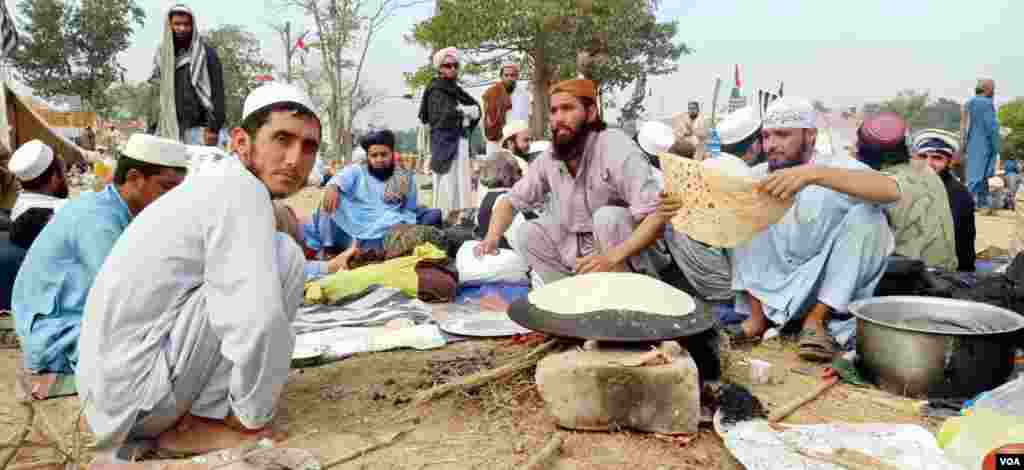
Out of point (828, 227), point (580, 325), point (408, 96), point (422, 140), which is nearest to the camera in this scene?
point (580, 325)

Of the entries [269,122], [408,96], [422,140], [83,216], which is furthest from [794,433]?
[408,96]

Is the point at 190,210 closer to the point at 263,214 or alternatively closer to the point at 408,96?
the point at 263,214

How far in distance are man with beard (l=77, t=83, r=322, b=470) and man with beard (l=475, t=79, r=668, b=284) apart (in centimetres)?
158

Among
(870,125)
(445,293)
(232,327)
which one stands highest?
(870,125)

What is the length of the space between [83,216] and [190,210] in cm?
105

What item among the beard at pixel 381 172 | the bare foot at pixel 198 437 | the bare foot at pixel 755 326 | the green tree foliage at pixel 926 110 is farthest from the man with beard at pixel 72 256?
the green tree foliage at pixel 926 110

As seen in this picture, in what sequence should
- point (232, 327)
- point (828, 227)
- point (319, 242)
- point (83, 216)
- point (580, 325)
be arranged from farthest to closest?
1. point (319, 242)
2. point (828, 227)
3. point (83, 216)
4. point (580, 325)
5. point (232, 327)

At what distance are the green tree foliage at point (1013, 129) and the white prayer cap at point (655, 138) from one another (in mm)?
21321

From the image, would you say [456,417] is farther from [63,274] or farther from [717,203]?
[63,274]

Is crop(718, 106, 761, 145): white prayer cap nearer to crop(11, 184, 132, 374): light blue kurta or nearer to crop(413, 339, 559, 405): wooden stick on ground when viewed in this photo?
crop(413, 339, 559, 405): wooden stick on ground

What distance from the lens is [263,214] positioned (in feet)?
6.10

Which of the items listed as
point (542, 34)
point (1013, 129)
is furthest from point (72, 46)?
point (1013, 129)

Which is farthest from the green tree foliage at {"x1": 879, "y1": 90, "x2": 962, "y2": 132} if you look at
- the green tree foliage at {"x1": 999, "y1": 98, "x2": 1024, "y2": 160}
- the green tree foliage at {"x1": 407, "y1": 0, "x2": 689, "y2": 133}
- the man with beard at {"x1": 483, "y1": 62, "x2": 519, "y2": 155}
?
the man with beard at {"x1": 483, "y1": 62, "x2": 519, "y2": 155}

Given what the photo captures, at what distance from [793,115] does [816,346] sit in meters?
1.18
